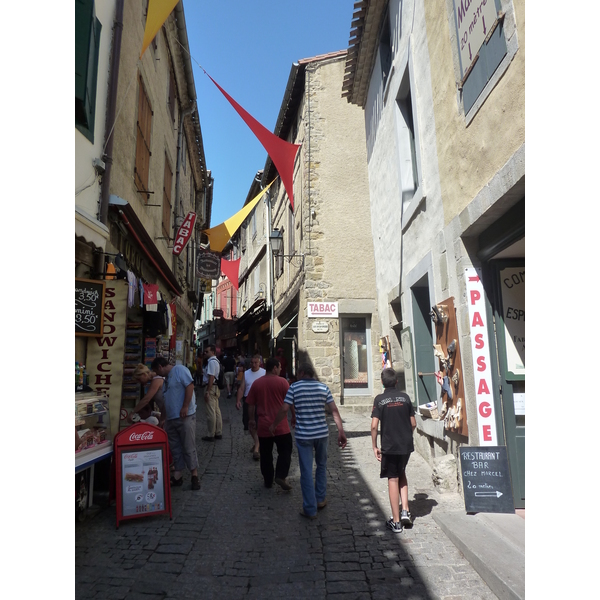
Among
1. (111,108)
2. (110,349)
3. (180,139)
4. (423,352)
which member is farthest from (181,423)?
(180,139)

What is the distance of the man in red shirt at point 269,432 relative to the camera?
549 centimetres

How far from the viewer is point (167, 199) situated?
12117 mm

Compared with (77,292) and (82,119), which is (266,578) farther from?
(82,119)

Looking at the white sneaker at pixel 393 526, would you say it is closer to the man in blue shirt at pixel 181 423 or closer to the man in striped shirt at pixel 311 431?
the man in striped shirt at pixel 311 431

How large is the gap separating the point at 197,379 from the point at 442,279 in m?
16.5

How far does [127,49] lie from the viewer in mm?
7613

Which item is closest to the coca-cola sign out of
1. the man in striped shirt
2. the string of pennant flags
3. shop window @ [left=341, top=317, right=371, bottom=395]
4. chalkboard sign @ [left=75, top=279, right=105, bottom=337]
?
chalkboard sign @ [left=75, top=279, right=105, bottom=337]

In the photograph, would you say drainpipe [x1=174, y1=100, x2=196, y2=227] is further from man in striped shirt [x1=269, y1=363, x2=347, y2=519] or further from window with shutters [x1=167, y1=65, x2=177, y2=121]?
man in striped shirt [x1=269, y1=363, x2=347, y2=519]

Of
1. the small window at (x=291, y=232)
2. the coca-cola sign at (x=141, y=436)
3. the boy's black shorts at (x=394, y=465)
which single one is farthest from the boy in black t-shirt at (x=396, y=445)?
the small window at (x=291, y=232)

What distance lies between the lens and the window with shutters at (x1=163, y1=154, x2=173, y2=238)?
11.7m

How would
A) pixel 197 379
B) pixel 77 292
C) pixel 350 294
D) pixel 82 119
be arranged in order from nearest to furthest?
pixel 77 292 → pixel 82 119 → pixel 350 294 → pixel 197 379

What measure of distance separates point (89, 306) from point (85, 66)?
2720 millimetres

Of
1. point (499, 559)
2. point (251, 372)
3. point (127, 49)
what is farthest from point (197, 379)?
point (499, 559)

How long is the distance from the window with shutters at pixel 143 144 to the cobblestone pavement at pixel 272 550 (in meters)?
5.51
